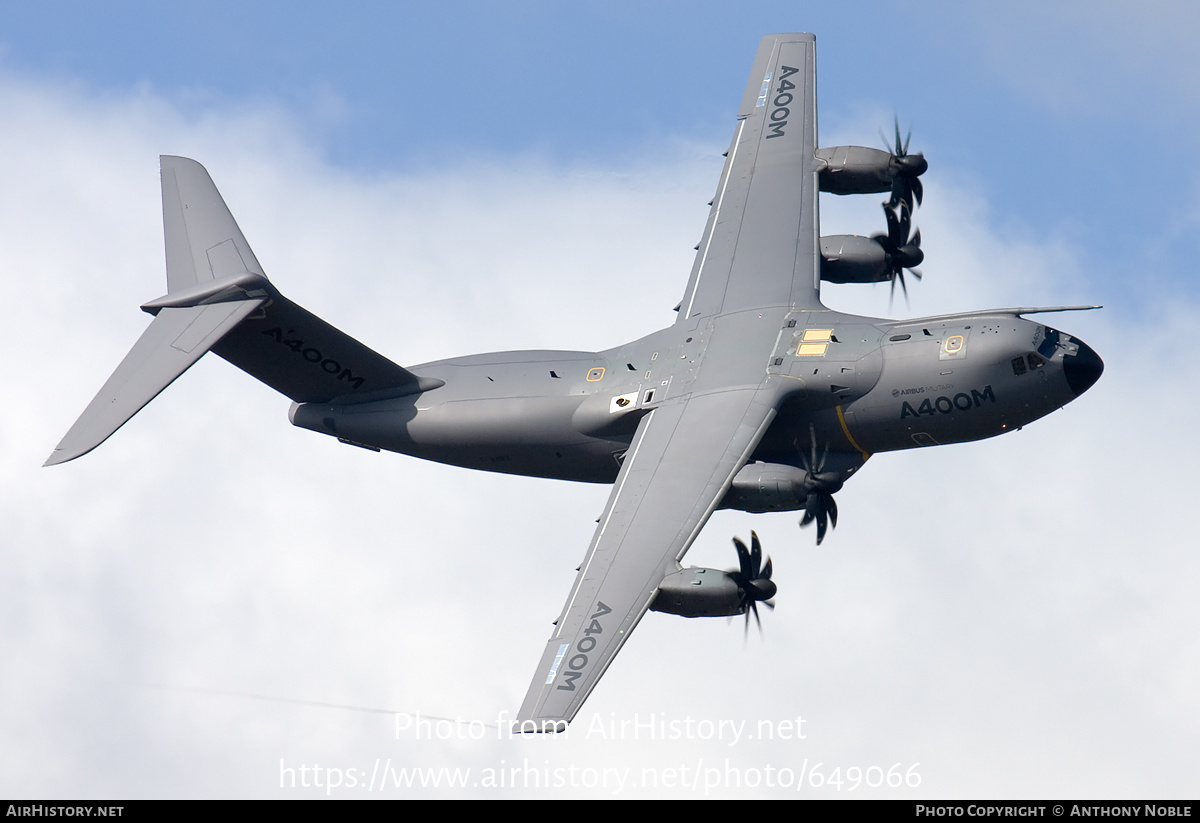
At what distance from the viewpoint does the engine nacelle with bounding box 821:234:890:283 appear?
167 feet

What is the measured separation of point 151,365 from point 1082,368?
71.6 ft

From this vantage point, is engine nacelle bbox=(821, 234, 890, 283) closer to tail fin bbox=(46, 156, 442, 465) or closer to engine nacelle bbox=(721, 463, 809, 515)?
engine nacelle bbox=(721, 463, 809, 515)

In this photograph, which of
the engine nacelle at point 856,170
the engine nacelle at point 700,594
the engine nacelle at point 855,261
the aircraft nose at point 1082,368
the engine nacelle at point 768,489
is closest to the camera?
the engine nacelle at point 700,594

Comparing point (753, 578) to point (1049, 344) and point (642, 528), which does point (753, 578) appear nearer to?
point (642, 528)

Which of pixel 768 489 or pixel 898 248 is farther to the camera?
pixel 898 248

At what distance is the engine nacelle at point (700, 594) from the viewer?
43.4m

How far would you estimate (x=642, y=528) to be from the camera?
44719 millimetres

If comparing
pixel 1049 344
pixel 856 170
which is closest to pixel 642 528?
pixel 1049 344

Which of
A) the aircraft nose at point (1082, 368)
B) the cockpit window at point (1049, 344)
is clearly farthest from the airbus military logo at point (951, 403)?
the aircraft nose at point (1082, 368)

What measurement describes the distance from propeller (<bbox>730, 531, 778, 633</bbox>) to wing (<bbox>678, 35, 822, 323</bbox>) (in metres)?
7.43

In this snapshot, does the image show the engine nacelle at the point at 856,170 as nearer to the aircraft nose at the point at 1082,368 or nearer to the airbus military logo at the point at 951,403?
the aircraft nose at the point at 1082,368

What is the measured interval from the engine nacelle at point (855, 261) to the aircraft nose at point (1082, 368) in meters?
6.53

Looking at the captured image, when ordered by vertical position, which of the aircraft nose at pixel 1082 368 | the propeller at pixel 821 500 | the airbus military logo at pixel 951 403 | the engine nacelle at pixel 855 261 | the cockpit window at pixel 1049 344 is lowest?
the propeller at pixel 821 500

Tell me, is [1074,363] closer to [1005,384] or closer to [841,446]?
[1005,384]
